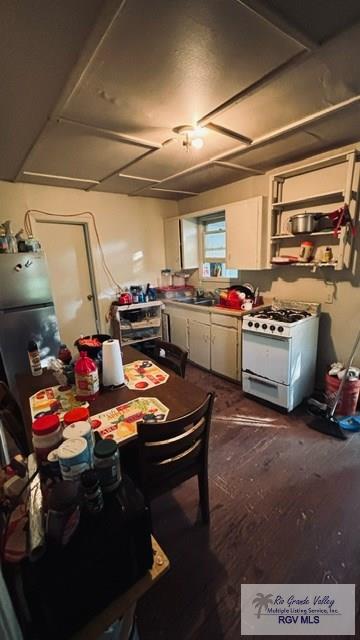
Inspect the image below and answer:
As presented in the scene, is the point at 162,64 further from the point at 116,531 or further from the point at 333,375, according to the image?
the point at 333,375

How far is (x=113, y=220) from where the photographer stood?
3656 mm

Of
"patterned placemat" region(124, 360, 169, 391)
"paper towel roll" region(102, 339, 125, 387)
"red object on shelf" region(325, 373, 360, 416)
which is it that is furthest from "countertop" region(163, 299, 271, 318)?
"paper towel roll" region(102, 339, 125, 387)

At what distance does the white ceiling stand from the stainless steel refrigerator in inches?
36.2

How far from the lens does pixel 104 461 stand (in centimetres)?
75

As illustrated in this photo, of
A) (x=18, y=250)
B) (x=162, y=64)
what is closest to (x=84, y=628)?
(x=162, y=64)

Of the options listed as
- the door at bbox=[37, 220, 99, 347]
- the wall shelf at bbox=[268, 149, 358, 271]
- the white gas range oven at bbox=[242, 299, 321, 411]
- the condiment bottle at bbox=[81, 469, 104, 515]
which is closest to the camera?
the condiment bottle at bbox=[81, 469, 104, 515]

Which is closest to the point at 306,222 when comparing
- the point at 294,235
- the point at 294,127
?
the point at 294,235

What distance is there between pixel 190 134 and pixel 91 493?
2.26 metres

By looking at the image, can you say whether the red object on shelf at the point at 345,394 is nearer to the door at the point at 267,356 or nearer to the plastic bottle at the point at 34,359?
the door at the point at 267,356

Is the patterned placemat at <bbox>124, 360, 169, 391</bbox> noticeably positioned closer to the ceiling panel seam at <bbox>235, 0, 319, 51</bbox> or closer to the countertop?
the countertop

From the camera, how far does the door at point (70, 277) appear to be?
330 centimetres

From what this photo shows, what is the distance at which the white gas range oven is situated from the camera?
2441 mm

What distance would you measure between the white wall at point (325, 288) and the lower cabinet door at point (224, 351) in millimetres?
718

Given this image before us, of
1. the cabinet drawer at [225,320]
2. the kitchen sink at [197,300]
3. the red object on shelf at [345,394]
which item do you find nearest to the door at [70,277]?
the kitchen sink at [197,300]
